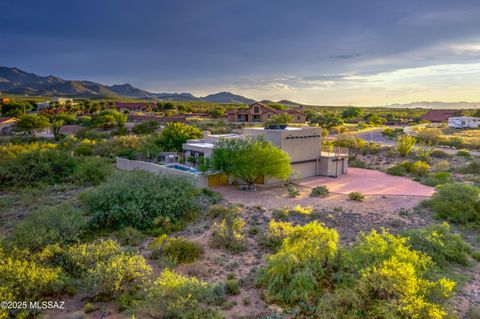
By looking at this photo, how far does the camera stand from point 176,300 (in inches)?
367

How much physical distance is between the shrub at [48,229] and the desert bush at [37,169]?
11.9m

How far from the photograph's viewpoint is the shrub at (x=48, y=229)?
1238cm

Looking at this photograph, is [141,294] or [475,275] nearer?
[141,294]

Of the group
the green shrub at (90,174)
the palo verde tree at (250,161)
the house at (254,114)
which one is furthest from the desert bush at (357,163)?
the house at (254,114)

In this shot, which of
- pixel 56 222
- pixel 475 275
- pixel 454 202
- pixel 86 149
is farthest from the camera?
pixel 86 149

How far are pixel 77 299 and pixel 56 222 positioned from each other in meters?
4.22

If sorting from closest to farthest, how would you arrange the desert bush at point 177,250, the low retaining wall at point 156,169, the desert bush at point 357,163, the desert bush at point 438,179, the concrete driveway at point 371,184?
the desert bush at point 177,250 → the concrete driveway at point 371,184 → the low retaining wall at point 156,169 → the desert bush at point 438,179 → the desert bush at point 357,163

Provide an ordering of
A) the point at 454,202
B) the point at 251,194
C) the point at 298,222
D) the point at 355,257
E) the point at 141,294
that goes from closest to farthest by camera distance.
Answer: the point at 141,294 → the point at 355,257 → the point at 298,222 → the point at 454,202 → the point at 251,194

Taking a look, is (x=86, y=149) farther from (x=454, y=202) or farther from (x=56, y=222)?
(x=454, y=202)

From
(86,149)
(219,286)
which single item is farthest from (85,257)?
(86,149)

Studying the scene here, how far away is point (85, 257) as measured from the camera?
458 inches

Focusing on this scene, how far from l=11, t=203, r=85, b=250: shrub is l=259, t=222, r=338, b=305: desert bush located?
759 cm

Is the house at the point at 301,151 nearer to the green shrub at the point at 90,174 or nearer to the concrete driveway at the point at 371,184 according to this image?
the concrete driveway at the point at 371,184

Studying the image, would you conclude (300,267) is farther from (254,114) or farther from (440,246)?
(254,114)
